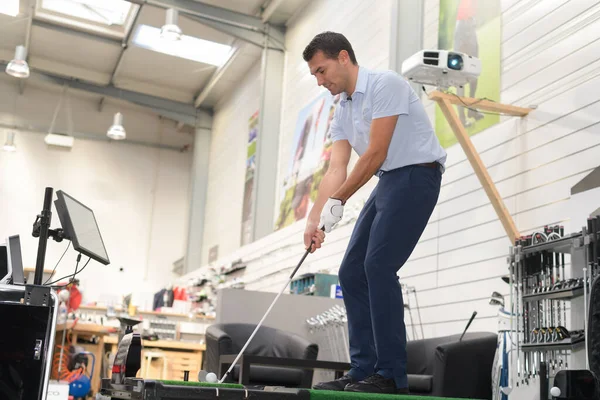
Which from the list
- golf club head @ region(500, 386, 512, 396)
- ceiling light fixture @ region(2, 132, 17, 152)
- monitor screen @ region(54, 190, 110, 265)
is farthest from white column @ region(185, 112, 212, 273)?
monitor screen @ region(54, 190, 110, 265)

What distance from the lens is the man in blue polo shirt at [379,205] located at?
104 inches

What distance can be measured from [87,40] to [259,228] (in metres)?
4.72

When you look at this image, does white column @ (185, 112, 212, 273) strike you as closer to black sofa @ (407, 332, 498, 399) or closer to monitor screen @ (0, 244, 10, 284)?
black sofa @ (407, 332, 498, 399)

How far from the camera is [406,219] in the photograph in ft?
8.96

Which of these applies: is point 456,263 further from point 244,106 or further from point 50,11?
point 50,11

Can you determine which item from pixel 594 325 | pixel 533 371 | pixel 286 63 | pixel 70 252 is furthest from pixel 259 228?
pixel 594 325

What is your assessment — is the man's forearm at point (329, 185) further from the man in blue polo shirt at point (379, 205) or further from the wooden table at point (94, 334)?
the wooden table at point (94, 334)

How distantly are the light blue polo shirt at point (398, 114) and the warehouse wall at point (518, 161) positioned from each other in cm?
162

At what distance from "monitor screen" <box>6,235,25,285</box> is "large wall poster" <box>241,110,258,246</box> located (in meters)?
7.93

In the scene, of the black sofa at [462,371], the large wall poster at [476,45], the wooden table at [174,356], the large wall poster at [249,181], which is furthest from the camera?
the large wall poster at [249,181]

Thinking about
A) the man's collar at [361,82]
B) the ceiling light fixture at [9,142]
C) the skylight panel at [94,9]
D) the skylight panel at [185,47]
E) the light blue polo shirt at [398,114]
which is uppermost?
the skylight panel at [94,9]

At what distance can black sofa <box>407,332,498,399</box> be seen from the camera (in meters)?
4.07

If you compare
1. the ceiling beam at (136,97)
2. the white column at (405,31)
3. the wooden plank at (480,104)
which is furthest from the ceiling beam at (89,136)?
the wooden plank at (480,104)

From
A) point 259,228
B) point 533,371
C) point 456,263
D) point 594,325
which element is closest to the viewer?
point 594,325
